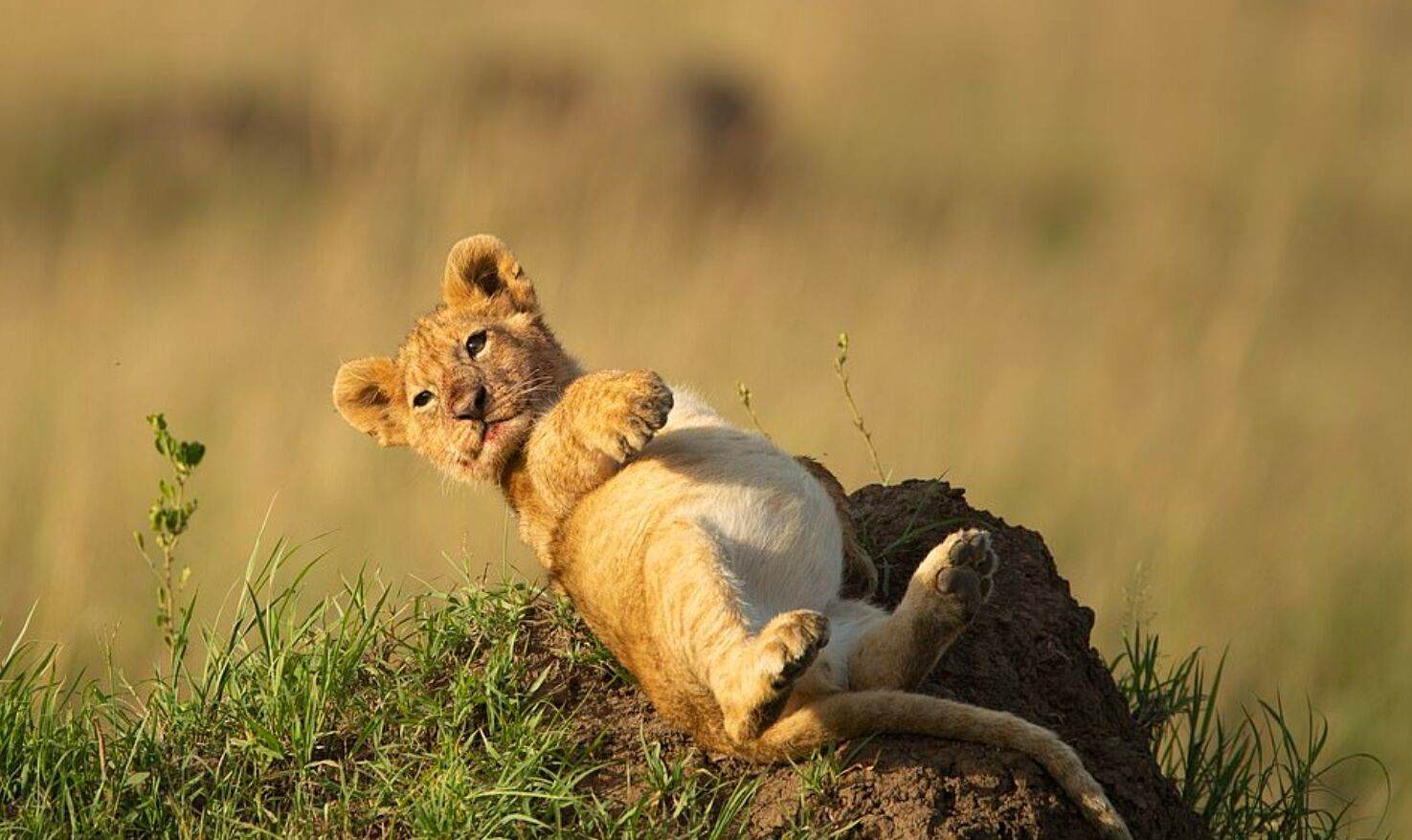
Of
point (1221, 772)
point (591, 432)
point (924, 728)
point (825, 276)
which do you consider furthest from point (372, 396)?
point (825, 276)

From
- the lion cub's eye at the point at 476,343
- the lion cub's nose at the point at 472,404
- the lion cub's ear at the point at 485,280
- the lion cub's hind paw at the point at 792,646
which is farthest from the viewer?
the lion cub's ear at the point at 485,280

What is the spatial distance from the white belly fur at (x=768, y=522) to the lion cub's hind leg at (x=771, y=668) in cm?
40

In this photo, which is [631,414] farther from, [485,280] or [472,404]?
[485,280]

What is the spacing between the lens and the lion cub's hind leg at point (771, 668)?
200 inches

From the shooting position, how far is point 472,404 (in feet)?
21.1

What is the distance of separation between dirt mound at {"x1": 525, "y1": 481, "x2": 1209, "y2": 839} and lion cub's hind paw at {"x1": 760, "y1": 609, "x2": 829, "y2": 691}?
433 millimetres

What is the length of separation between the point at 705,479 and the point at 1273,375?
9.00 metres

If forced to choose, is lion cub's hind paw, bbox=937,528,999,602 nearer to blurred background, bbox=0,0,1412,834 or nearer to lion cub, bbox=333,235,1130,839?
lion cub, bbox=333,235,1130,839

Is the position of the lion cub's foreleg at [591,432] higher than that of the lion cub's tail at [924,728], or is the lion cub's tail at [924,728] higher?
the lion cub's foreleg at [591,432]

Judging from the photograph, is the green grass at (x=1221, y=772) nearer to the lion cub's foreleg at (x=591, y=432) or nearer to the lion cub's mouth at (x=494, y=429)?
the lion cub's foreleg at (x=591, y=432)

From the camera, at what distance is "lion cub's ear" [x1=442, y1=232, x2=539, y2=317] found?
272 inches

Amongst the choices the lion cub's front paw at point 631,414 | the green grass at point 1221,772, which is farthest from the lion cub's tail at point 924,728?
the green grass at point 1221,772

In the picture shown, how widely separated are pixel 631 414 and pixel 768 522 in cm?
50

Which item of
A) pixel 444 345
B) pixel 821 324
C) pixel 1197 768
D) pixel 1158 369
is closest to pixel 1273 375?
pixel 1158 369
